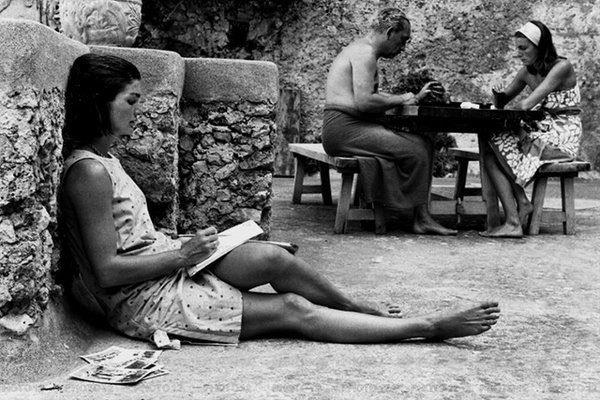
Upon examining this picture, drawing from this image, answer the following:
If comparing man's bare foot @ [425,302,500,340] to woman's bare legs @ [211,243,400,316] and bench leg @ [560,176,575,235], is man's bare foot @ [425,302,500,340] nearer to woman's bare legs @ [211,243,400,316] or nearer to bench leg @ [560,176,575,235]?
woman's bare legs @ [211,243,400,316]

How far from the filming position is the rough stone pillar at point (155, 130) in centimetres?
396

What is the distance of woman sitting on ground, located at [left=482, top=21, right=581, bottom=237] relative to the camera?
599cm

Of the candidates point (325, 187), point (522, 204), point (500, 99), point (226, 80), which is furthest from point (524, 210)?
point (226, 80)

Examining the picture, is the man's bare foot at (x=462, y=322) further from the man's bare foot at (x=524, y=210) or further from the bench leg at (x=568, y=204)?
the bench leg at (x=568, y=204)

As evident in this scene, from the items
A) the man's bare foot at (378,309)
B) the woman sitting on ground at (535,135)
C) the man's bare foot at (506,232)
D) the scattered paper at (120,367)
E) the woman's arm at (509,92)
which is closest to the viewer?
the scattered paper at (120,367)

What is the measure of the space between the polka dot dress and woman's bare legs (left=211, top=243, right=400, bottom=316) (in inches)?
1.8

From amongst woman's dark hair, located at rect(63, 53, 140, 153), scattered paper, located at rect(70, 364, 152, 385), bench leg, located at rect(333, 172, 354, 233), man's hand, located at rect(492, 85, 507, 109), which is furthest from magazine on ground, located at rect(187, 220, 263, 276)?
man's hand, located at rect(492, 85, 507, 109)

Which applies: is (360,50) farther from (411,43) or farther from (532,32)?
(411,43)

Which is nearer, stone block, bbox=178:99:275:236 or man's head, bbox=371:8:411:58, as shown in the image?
stone block, bbox=178:99:275:236

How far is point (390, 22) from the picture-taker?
229 inches

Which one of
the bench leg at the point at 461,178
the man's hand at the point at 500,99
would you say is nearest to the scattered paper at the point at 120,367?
the man's hand at the point at 500,99

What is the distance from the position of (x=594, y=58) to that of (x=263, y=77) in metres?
6.60

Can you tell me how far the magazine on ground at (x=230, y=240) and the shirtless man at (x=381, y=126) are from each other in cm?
285

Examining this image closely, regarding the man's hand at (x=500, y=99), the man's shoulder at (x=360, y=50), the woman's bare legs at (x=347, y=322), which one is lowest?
the woman's bare legs at (x=347, y=322)
